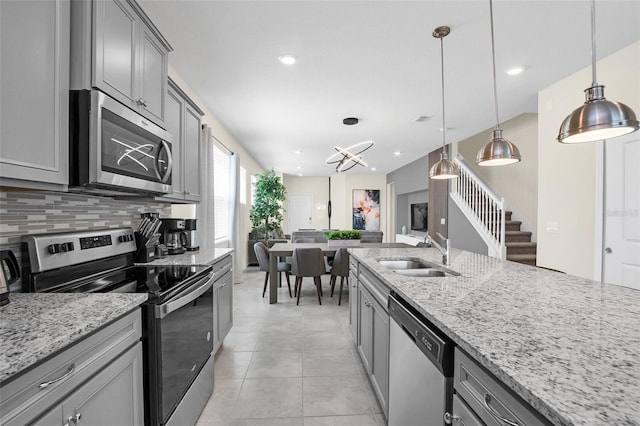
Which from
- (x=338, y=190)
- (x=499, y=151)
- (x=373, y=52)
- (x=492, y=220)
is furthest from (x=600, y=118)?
(x=338, y=190)

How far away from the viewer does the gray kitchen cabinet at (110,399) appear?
2.90 ft

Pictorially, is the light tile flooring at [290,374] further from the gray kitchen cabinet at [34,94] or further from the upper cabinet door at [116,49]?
the upper cabinet door at [116,49]

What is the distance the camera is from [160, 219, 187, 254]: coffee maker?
2.71 meters

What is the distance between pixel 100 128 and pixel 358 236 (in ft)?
13.7

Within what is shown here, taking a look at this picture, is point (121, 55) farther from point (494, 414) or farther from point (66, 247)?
point (494, 414)

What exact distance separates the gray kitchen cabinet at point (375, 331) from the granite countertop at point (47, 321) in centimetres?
127

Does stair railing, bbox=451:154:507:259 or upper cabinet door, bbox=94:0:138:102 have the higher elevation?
upper cabinet door, bbox=94:0:138:102

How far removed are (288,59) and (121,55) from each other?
1508mm

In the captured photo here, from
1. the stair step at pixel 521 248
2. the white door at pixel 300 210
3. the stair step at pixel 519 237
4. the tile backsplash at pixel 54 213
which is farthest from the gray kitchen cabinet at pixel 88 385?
the white door at pixel 300 210

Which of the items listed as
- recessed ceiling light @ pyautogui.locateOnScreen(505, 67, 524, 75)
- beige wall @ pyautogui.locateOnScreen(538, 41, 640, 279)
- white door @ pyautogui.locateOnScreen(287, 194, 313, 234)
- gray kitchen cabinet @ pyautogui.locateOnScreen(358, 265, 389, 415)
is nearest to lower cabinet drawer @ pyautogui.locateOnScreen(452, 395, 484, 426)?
gray kitchen cabinet @ pyautogui.locateOnScreen(358, 265, 389, 415)

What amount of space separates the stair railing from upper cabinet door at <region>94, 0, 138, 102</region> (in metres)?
5.11

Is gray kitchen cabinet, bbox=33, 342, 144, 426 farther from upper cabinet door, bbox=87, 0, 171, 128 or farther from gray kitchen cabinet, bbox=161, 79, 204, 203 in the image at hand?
gray kitchen cabinet, bbox=161, 79, 204, 203

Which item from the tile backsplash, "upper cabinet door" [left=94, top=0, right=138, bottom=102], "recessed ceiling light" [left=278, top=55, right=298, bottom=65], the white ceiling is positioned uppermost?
the white ceiling

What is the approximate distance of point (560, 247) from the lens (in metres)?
3.32
